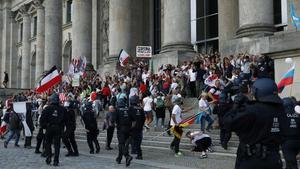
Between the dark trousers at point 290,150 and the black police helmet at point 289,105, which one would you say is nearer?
the dark trousers at point 290,150

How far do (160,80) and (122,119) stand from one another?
7762 mm

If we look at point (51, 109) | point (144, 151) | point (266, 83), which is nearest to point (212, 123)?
point (144, 151)

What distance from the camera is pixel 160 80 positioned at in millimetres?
19375

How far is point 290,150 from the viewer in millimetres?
7988

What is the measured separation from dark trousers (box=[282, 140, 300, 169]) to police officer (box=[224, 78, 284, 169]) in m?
3.43

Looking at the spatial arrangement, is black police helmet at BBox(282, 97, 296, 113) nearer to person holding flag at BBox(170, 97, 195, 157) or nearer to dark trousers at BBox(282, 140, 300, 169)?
dark trousers at BBox(282, 140, 300, 169)

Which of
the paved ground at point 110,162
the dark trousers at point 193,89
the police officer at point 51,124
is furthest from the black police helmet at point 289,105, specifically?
the dark trousers at point 193,89

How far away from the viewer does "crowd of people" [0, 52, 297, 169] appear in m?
11.7

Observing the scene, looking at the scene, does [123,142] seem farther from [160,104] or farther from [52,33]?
[52,33]

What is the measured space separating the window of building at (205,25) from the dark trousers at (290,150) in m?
19.4

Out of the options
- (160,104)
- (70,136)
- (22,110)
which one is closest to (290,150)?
(70,136)

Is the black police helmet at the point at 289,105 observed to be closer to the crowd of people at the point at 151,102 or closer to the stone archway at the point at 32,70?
the crowd of people at the point at 151,102

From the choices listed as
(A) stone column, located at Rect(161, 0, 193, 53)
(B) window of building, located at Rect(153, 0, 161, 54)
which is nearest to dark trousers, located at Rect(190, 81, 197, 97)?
(A) stone column, located at Rect(161, 0, 193, 53)

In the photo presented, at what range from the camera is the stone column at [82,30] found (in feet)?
105
